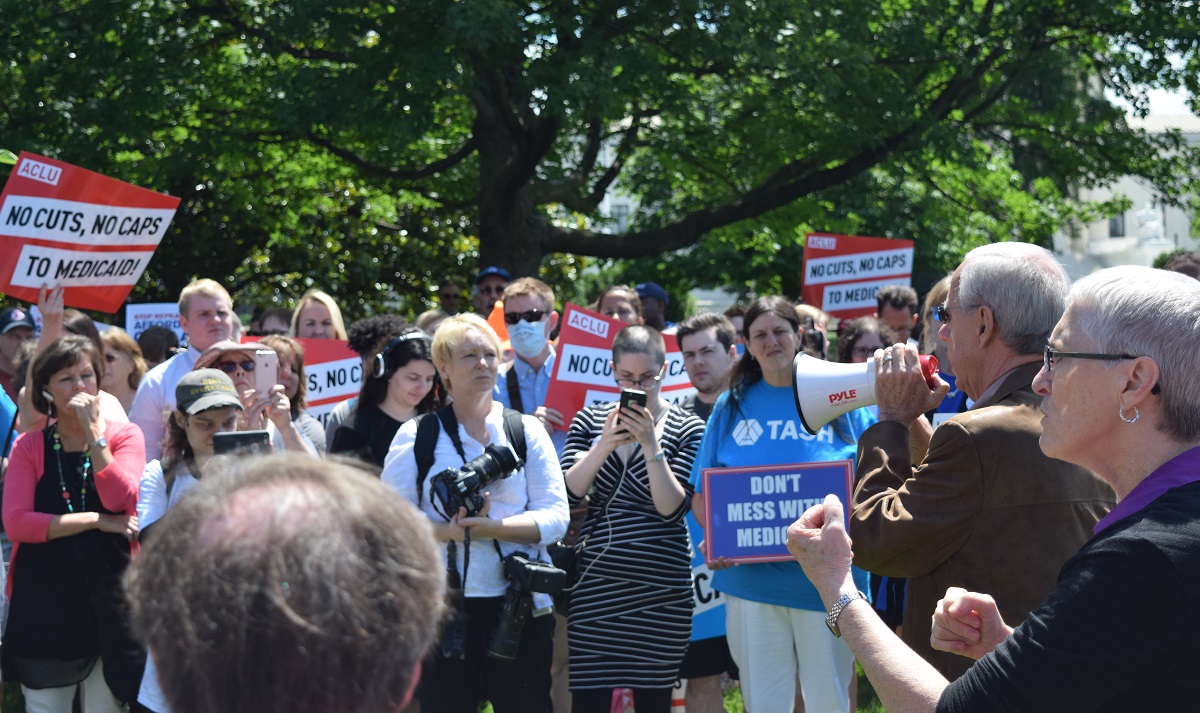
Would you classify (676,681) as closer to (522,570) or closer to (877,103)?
(522,570)

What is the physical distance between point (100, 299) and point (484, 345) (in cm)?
320

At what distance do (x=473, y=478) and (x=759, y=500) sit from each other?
1302 millimetres

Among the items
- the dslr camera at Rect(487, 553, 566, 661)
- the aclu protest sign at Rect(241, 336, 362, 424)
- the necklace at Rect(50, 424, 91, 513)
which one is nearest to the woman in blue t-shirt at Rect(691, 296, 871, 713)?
the dslr camera at Rect(487, 553, 566, 661)

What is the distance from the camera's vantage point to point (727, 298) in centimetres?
4534

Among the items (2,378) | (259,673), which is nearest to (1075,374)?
(259,673)

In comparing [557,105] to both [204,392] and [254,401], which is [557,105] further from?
[204,392]

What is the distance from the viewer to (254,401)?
4.85 metres

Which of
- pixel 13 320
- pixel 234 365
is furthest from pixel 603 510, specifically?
pixel 13 320

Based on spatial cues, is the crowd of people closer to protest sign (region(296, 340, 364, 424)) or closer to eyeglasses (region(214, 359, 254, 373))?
eyeglasses (region(214, 359, 254, 373))

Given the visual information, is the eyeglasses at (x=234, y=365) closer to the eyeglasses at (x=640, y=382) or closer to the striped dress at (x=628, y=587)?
the striped dress at (x=628, y=587)

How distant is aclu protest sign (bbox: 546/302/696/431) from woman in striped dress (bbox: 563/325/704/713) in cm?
85

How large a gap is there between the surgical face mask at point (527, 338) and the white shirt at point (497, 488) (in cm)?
162

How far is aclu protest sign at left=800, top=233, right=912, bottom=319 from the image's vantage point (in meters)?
10.3

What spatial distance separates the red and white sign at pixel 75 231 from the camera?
6645 millimetres
